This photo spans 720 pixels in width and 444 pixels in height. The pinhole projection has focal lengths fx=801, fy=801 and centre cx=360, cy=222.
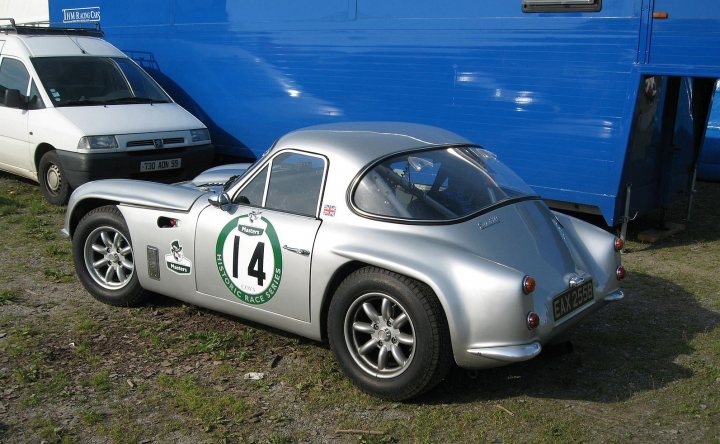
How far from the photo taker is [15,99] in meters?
9.45

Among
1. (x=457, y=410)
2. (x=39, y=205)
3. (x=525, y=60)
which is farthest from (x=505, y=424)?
(x=39, y=205)

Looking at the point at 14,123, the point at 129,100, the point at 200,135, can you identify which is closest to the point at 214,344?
the point at 200,135

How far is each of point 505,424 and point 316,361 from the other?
1.34 m

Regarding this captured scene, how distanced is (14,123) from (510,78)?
5884 millimetres

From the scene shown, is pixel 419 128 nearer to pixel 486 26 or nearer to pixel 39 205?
pixel 486 26

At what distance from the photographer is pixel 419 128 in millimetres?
5547

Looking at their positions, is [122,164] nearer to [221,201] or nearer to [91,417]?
[221,201]

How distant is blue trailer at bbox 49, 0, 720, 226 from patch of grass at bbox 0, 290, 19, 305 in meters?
4.37

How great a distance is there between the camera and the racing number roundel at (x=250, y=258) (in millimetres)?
4895

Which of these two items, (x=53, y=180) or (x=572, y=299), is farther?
(x=53, y=180)

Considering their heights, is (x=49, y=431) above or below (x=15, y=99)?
below

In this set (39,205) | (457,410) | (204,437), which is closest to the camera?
(204,437)

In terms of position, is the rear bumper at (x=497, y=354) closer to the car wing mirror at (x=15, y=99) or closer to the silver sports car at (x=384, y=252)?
the silver sports car at (x=384, y=252)

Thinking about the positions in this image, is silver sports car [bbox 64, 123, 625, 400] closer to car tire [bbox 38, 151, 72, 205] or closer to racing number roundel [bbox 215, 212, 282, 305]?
racing number roundel [bbox 215, 212, 282, 305]
